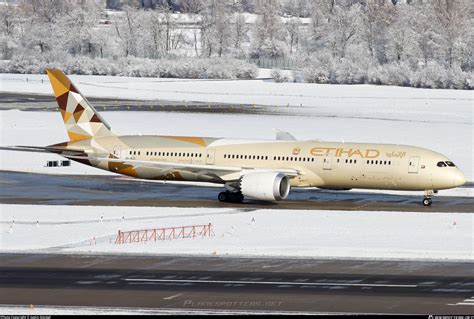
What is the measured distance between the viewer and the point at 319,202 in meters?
63.4

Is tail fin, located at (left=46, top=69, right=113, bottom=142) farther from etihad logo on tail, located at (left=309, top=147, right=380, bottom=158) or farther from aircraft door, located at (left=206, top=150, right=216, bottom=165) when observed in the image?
etihad logo on tail, located at (left=309, top=147, right=380, bottom=158)

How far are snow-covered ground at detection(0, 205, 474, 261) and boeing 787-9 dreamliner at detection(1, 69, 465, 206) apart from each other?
8.67 feet

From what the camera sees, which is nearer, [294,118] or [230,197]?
[230,197]

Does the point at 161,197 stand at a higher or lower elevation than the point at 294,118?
higher

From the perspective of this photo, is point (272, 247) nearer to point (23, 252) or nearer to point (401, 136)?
point (23, 252)

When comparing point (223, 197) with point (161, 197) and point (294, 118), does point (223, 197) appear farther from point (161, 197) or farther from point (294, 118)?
point (294, 118)

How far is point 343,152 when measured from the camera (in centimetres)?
6203

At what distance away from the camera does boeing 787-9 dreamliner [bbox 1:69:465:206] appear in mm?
60969

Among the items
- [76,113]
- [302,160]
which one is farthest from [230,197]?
[76,113]

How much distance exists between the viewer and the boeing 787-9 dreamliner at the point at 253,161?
6097cm

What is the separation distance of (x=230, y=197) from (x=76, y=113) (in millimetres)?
11224

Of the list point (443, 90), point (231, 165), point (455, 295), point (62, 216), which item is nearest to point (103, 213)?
point (62, 216)

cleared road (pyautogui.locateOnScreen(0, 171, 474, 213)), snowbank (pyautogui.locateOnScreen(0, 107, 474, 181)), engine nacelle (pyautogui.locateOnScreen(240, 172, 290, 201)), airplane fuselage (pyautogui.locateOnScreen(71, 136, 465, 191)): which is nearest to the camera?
engine nacelle (pyautogui.locateOnScreen(240, 172, 290, 201))

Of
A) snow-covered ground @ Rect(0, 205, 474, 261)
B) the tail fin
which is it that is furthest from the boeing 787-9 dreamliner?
snow-covered ground @ Rect(0, 205, 474, 261)
